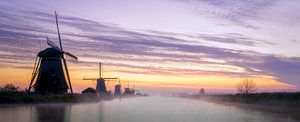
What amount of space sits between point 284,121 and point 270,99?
204 ft

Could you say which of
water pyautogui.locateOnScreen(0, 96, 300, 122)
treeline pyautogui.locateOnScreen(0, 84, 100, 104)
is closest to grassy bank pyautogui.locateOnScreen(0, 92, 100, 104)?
treeline pyautogui.locateOnScreen(0, 84, 100, 104)

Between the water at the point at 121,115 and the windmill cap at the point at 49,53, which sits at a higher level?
the windmill cap at the point at 49,53

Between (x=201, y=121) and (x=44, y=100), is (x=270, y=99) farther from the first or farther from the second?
(x=201, y=121)

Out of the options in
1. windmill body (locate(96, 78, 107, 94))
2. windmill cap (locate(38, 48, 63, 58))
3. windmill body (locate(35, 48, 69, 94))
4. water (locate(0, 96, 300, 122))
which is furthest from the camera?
windmill body (locate(96, 78, 107, 94))

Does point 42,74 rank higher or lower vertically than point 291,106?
→ higher

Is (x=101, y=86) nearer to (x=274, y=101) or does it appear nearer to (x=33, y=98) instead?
(x=274, y=101)

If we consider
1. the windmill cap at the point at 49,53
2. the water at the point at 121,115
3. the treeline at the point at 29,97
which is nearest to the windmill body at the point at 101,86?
the treeline at the point at 29,97

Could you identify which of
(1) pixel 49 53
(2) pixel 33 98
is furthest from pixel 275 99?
(2) pixel 33 98

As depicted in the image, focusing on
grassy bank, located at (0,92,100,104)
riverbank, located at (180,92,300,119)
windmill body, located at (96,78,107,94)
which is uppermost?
windmill body, located at (96,78,107,94)

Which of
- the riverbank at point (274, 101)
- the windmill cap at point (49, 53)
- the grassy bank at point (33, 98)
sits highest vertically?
the windmill cap at point (49, 53)

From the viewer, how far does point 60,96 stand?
75.3m

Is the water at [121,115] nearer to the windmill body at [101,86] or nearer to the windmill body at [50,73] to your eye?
the windmill body at [50,73]

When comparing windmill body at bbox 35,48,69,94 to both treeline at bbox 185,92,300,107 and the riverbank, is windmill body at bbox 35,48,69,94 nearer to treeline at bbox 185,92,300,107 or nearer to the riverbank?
the riverbank

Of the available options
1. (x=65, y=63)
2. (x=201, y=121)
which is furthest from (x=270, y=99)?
(x=201, y=121)
